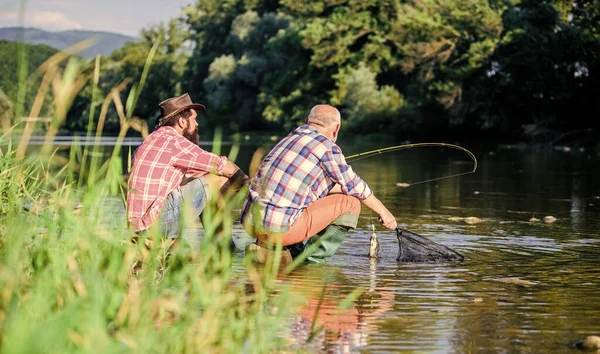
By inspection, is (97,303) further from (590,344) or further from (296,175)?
(296,175)

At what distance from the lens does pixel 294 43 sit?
4878 cm

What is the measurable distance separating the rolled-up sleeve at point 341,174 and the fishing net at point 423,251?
0.78 meters

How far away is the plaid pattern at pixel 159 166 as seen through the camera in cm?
715

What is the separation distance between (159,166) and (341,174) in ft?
4.27

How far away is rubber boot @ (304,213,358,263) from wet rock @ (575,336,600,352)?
2843 mm

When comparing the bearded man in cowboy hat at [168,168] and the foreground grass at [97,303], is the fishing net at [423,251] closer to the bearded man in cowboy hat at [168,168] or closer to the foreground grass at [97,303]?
the bearded man in cowboy hat at [168,168]

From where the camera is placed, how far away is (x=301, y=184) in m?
7.06

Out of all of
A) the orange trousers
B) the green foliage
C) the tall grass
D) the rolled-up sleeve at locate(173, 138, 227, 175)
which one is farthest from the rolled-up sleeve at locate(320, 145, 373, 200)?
the green foliage

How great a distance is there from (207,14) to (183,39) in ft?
11.5

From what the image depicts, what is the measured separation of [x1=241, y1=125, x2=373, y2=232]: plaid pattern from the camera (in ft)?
23.0

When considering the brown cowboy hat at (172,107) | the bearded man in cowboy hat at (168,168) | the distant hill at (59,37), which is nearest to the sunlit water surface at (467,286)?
the bearded man in cowboy hat at (168,168)

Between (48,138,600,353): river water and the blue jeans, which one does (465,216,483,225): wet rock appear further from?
the blue jeans

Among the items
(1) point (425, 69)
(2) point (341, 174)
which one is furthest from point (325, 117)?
(1) point (425, 69)

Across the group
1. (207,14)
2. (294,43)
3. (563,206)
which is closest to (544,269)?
(563,206)
